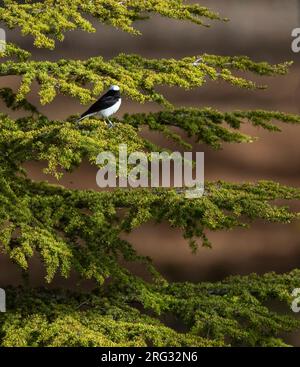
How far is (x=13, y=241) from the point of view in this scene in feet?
19.1

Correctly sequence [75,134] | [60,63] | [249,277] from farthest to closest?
[249,277]
[60,63]
[75,134]

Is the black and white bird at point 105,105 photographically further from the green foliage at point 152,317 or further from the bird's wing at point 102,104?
the green foliage at point 152,317

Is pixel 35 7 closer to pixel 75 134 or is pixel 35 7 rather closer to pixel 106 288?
Answer: pixel 75 134

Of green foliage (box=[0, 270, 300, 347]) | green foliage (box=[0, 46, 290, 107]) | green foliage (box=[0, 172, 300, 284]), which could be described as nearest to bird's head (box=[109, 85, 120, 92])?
green foliage (box=[0, 46, 290, 107])

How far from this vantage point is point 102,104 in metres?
6.32

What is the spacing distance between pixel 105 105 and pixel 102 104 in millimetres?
26

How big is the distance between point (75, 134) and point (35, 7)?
172cm

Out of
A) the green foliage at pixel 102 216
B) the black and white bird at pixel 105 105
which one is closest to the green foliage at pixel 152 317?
the green foliage at pixel 102 216

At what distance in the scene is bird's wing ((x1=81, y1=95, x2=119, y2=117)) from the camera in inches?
247

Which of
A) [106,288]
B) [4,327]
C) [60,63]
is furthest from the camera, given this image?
[106,288]

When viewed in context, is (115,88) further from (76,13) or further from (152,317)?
(152,317)

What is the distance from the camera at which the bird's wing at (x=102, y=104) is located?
20.6 feet

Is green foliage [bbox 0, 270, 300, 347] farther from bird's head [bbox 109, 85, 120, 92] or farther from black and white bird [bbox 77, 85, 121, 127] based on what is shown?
bird's head [bbox 109, 85, 120, 92]

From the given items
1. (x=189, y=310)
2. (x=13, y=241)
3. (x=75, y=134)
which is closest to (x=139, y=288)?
Result: (x=189, y=310)
